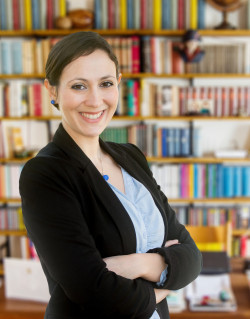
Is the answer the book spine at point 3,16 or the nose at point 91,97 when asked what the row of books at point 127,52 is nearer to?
the book spine at point 3,16

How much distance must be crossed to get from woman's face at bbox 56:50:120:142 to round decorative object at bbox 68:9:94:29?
2.43 meters

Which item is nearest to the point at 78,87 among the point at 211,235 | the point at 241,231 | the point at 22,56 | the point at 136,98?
the point at 211,235

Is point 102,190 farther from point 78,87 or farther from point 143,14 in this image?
point 143,14

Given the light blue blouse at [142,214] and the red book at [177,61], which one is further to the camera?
the red book at [177,61]

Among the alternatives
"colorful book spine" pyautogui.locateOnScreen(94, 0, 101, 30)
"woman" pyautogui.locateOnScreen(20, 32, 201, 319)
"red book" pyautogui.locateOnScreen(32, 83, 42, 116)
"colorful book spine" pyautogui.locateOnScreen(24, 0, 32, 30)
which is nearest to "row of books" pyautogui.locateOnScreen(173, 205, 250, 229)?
"red book" pyautogui.locateOnScreen(32, 83, 42, 116)

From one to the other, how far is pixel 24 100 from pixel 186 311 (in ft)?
7.12

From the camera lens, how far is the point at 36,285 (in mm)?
2279

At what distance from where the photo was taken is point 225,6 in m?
3.12

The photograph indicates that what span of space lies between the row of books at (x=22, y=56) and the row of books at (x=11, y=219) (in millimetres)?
1224

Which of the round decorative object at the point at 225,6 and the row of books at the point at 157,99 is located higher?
the round decorative object at the point at 225,6

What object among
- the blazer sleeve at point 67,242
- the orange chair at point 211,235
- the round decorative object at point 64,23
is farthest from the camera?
the round decorative object at point 64,23

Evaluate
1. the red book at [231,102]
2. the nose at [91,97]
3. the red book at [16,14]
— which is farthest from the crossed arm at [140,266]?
the red book at [16,14]

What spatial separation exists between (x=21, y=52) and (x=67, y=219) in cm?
271

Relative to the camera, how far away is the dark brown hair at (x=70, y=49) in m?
0.84
